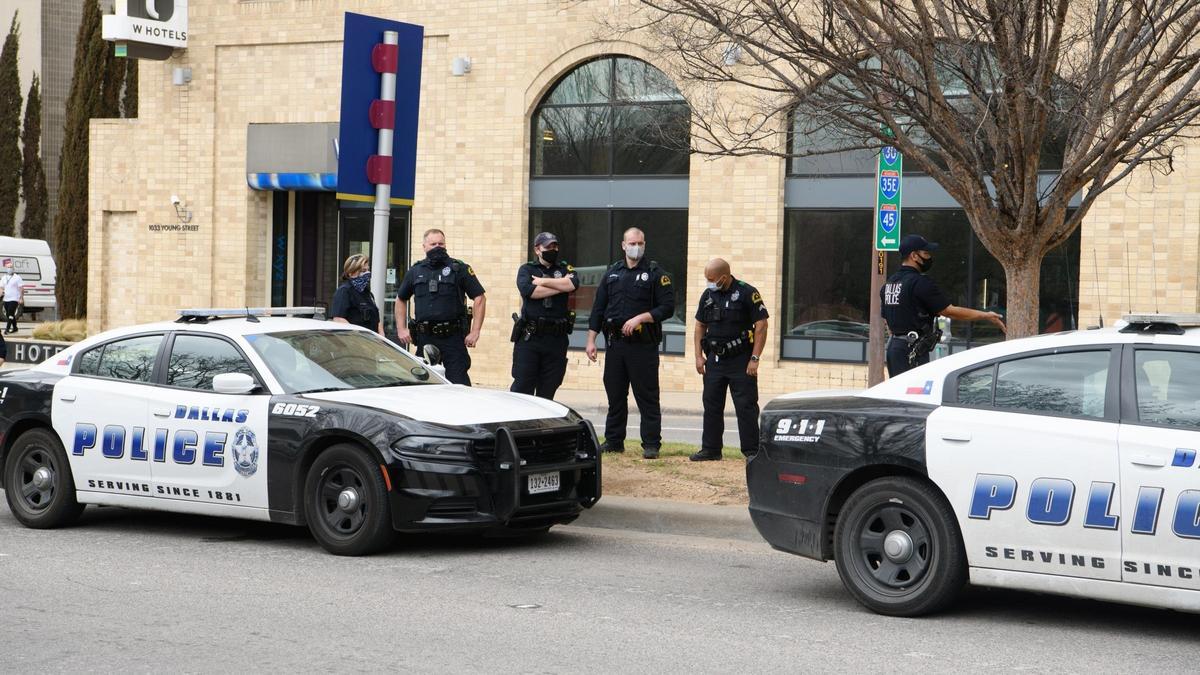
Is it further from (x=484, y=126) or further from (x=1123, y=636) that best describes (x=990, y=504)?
(x=484, y=126)

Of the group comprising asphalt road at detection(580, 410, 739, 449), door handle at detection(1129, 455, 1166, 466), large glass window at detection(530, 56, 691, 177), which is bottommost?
asphalt road at detection(580, 410, 739, 449)

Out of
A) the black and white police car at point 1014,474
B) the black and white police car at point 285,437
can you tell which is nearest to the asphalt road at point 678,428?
the black and white police car at point 285,437

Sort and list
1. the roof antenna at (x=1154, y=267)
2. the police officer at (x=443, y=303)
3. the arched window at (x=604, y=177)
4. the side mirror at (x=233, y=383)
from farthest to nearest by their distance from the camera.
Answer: the arched window at (x=604, y=177) → the roof antenna at (x=1154, y=267) → the police officer at (x=443, y=303) → the side mirror at (x=233, y=383)

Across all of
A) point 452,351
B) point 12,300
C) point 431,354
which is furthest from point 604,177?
point 12,300

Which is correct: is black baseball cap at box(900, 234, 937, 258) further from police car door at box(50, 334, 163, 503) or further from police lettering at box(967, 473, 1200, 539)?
police car door at box(50, 334, 163, 503)

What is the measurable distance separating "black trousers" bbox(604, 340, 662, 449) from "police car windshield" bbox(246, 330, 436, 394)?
7.48ft

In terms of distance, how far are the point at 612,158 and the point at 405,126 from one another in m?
10.8

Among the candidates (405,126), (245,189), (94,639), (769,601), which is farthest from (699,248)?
(94,639)

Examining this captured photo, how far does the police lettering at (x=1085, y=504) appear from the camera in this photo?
612cm

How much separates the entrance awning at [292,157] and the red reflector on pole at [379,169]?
12989 mm

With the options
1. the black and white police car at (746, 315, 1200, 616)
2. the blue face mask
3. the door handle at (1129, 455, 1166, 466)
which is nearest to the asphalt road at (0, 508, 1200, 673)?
the black and white police car at (746, 315, 1200, 616)

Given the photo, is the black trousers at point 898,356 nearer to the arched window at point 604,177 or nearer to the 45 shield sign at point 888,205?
the 45 shield sign at point 888,205

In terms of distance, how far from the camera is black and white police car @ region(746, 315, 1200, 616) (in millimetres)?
6254

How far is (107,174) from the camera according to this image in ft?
87.6
